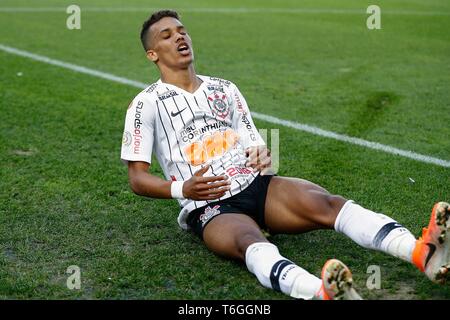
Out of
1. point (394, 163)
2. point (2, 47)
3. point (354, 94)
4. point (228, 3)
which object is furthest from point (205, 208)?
point (228, 3)

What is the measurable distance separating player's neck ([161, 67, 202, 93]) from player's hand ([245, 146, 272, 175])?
0.51m

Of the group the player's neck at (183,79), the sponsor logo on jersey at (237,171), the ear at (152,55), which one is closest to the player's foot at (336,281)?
the sponsor logo on jersey at (237,171)

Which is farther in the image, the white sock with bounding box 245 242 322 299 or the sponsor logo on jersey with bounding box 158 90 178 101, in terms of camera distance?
the sponsor logo on jersey with bounding box 158 90 178 101

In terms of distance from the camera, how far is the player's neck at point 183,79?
4.78 m

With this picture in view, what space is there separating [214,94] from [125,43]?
22.1 feet

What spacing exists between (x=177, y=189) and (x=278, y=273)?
0.76 meters

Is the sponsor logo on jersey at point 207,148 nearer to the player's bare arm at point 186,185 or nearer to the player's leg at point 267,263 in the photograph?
the player's bare arm at point 186,185

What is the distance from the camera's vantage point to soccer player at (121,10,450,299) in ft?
12.8

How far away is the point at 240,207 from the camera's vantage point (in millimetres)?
4469

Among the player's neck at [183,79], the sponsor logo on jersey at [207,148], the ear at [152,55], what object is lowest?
the sponsor logo on jersey at [207,148]

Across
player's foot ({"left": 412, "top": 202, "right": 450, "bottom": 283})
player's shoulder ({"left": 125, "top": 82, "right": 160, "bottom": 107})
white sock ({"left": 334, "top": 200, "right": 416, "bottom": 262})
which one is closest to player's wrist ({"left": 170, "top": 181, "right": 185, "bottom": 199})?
player's shoulder ({"left": 125, "top": 82, "right": 160, "bottom": 107})

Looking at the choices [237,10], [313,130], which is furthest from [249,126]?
[237,10]

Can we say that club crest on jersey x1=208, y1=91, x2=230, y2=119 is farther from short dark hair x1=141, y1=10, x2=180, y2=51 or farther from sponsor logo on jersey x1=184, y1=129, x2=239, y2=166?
short dark hair x1=141, y1=10, x2=180, y2=51

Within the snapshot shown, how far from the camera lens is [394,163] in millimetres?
6078
